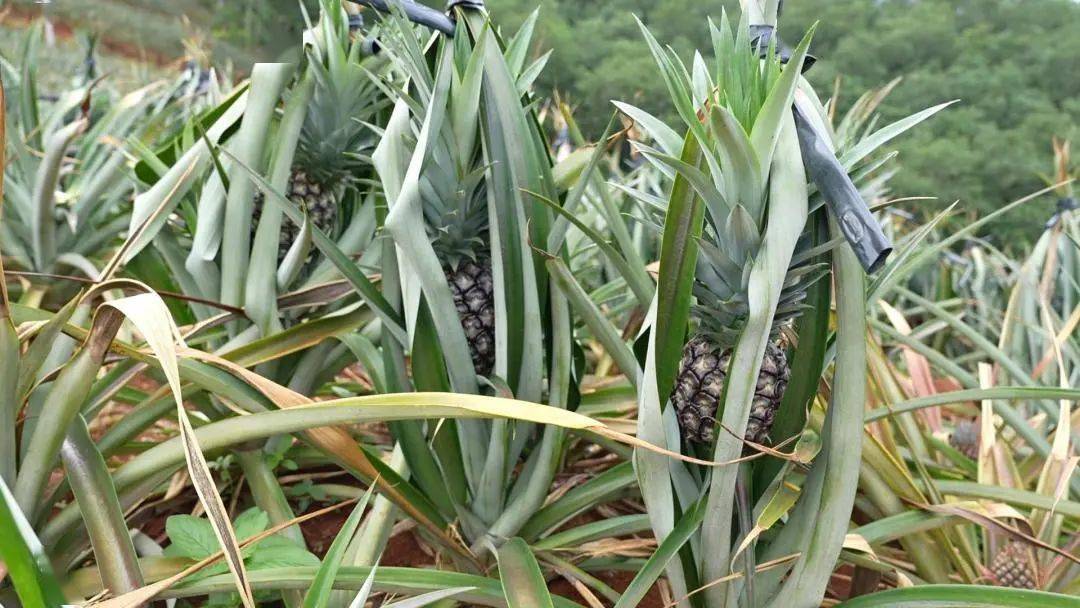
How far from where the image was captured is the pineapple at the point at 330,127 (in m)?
1.01

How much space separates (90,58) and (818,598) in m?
2.10

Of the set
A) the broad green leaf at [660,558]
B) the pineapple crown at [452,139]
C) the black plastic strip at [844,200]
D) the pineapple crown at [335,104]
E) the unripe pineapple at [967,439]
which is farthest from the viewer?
the unripe pineapple at [967,439]

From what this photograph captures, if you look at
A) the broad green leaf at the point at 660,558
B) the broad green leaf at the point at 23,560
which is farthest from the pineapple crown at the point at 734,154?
the broad green leaf at the point at 23,560

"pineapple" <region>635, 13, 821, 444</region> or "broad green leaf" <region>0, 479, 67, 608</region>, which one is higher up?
"pineapple" <region>635, 13, 821, 444</region>

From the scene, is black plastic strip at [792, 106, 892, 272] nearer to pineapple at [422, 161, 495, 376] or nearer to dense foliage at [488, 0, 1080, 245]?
pineapple at [422, 161, 495, 376]

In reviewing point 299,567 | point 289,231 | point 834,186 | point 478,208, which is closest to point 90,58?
point 289,231

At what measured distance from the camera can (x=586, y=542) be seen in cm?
81

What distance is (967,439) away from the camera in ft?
3.81

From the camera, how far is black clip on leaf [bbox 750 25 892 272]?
47cm

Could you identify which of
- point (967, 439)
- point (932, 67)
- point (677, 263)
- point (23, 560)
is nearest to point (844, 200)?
point (677, 263)

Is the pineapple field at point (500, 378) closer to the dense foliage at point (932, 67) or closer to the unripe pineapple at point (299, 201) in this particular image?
the unripe pineapple at point (299, 201)

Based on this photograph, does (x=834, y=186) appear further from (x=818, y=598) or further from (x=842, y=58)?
(x=842, y=58)

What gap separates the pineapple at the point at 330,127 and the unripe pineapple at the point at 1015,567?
88 cm

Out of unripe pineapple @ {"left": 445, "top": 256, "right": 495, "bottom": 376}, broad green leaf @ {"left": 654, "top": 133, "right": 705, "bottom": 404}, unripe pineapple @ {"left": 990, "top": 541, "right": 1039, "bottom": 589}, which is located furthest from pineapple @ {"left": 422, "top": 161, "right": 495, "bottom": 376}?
unripe pineapple @ {"left": 990, "top": 541, "right": 1039, "bottom": 589}
